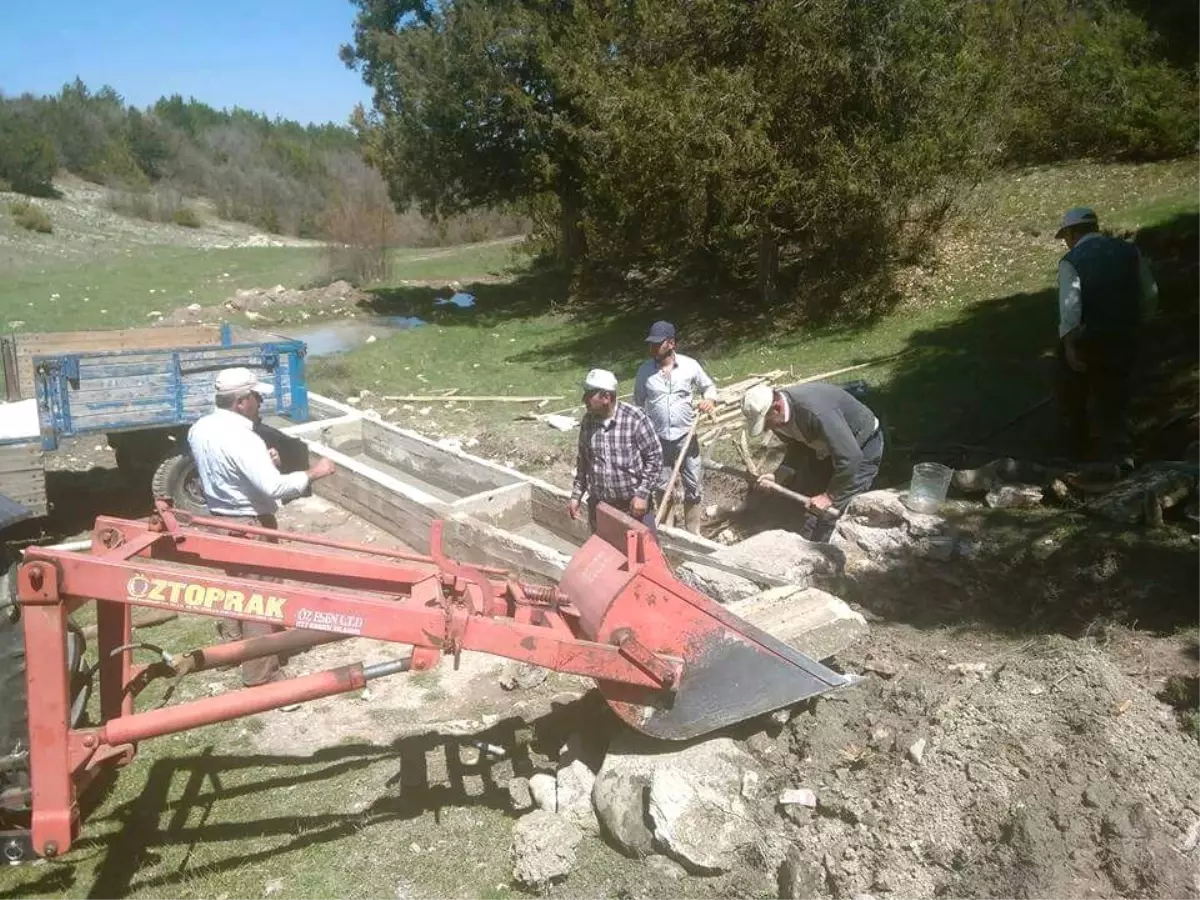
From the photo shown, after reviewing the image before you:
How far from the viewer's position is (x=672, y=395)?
7152 mm

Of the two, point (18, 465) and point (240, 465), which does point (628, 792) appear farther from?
point (18, 465)

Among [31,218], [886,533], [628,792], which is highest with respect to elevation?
[31,218]

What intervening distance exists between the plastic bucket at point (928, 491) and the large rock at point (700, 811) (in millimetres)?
2734

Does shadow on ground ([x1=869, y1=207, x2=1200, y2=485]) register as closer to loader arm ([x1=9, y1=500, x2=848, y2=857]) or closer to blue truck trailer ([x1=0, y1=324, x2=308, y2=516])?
loader arm ([x1=9, y1=500, x2=848, y2=857])

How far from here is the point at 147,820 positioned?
4723 millimetres

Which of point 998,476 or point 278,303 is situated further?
point 278,303

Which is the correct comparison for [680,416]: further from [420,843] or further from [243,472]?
[420,843]

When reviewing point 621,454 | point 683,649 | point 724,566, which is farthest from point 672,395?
point 683,649

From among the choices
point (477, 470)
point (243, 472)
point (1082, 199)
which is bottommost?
point (477, 470)

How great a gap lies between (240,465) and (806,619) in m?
3.32

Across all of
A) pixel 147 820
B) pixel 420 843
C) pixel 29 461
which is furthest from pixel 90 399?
pixel 420 843

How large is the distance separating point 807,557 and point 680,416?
1595 millimetres

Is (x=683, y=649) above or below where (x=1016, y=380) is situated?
below

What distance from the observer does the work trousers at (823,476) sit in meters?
6.30
